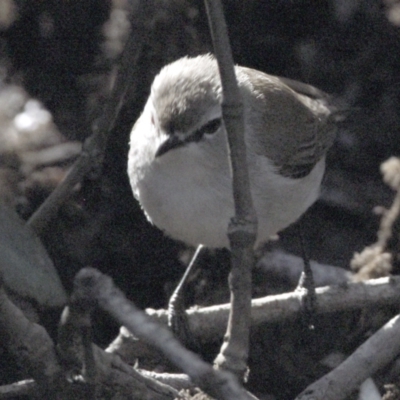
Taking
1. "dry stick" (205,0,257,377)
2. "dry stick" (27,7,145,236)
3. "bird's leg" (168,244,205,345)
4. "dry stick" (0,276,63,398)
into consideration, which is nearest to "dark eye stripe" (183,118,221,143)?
"dry stick" (27,7,145,236)

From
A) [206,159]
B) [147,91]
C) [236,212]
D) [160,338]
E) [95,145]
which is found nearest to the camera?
[160,338]

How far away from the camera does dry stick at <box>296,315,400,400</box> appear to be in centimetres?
415

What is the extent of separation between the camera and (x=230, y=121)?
2727 mm

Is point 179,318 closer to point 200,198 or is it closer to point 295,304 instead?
point 295,304

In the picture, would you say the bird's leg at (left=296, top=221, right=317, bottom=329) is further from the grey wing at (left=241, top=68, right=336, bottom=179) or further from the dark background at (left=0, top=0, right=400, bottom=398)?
the grey wing at (left=241, top=68, right=336, bottom=179)

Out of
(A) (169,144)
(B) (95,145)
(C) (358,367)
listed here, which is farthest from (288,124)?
(C) (358,367)

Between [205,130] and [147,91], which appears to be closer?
[205,130]

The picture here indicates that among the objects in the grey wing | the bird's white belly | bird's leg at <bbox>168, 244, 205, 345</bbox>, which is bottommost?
bird's leg at <bbox>168, 244, 205, 345</bbox>

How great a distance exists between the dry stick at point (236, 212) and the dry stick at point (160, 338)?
2.08 feet

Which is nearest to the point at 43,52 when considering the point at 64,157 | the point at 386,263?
the point at 64,157

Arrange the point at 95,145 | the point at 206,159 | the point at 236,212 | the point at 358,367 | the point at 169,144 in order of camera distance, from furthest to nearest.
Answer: the point at 95,145 < the point at 358,367 < the point at 206,159 < the point at 169,144 < the point at 236,212

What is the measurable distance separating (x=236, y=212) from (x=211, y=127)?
1325 mm

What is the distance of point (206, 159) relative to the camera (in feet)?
13.7

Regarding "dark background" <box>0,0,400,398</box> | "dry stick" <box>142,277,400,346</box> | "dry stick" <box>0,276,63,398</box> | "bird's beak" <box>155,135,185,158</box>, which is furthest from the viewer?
"dark background" <box>0,0,400,398</box>
